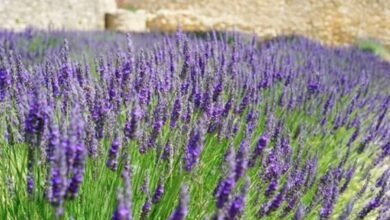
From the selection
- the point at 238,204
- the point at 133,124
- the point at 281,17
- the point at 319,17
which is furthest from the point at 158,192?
the point at 319,17

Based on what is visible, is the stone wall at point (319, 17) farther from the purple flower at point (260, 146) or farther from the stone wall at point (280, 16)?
the purple flower at point (260, 146)

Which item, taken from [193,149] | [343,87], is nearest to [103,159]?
[193,149]

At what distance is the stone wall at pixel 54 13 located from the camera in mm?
7668

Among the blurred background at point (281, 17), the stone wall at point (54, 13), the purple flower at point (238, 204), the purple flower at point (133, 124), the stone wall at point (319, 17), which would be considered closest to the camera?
the purple flower at point (238, 204)

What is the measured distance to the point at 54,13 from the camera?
8789 millimetres

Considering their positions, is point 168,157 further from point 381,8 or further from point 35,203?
point 381,8

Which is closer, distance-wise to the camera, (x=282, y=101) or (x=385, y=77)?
(x=282, y=101)

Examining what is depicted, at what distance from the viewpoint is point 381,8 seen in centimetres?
1249

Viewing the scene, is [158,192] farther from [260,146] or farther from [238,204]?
[238,204]

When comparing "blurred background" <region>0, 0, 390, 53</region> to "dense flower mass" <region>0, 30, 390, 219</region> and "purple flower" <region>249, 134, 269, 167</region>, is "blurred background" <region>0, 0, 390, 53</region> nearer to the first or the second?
"dense flower mass" <region>0, 30, 390, 219</region>

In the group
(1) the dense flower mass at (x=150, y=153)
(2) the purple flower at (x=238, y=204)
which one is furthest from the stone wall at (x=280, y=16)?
(2) the purple flower at (x=238, y=204)

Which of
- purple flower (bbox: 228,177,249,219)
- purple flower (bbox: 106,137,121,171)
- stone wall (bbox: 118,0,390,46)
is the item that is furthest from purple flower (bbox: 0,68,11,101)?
stone wall (bbox: 118,0,390,46)

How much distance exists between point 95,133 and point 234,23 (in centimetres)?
1087

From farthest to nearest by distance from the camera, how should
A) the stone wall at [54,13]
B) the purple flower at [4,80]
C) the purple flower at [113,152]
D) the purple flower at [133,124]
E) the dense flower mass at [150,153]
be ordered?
1. the stone wall at [54,13]
2. the purple flower at [4,80]
3. the purple flower at [133,124]
4. the purple flower at [113,152]
5. the dense flower mass at [150,153]
